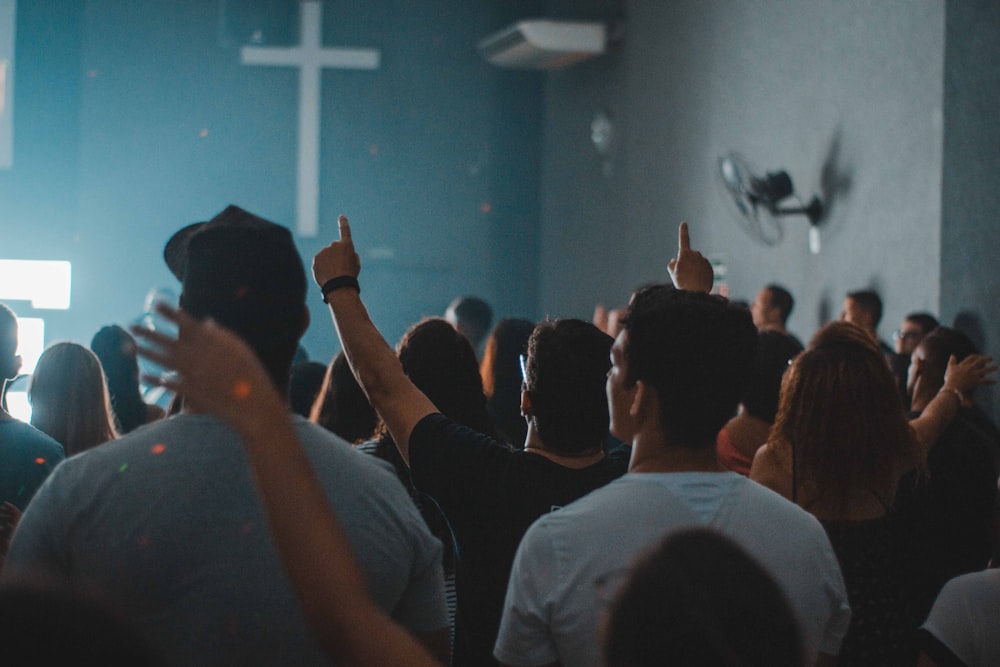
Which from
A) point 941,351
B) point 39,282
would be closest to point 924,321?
point 941,351

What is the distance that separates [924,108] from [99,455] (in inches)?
173

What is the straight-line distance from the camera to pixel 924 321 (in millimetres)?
4273

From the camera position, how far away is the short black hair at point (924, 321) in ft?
13.9

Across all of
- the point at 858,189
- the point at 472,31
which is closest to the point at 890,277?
the point at 858,189

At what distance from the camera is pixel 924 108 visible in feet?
15.5

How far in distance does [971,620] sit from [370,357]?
87 cm

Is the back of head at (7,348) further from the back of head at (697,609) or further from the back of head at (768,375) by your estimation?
the back of head at (697,609)

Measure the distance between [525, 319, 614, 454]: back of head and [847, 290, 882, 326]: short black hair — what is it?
359 centimetres

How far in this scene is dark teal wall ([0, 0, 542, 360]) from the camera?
8625 millimetres

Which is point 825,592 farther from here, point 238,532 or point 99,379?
point 99,379

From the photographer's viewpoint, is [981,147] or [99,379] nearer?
[99,379]

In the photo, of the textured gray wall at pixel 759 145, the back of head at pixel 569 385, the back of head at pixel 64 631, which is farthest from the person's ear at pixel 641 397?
the textured gray wall at pixel 759 145

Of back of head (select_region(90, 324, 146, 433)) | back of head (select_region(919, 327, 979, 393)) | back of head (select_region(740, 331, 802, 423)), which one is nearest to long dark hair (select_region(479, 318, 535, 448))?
back of head (select_region(740, 331, 802, 423))

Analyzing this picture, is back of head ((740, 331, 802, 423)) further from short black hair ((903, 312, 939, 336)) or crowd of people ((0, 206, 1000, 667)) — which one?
short black hair ((903, 312, 939, 336))
